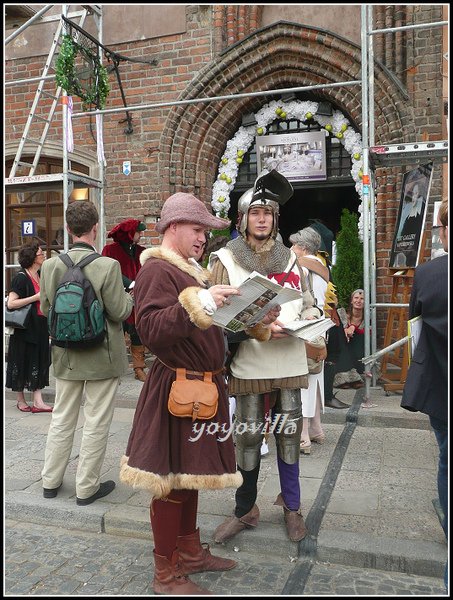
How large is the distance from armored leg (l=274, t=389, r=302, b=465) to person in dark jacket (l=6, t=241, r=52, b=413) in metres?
3.70

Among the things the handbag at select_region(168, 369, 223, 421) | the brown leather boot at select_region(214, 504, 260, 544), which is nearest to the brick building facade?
the brown leather boot at select_region(214, 504, 260, 544)

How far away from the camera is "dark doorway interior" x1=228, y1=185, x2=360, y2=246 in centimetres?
1141

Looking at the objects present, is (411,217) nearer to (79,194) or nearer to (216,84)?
(216,84)

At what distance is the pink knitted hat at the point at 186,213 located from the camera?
9.10 feet

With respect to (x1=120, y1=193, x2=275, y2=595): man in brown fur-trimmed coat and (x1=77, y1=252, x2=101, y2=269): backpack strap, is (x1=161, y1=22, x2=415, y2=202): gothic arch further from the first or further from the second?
(x1=120, y1=193, x2=275, y2=595): man in brown fur-trimmed coat

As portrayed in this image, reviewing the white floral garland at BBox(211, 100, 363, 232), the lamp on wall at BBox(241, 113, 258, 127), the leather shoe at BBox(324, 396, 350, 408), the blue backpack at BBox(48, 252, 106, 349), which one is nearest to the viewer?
the blue backpack at BBox(48, 252, 106, 349)

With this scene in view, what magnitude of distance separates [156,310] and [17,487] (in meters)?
2.45

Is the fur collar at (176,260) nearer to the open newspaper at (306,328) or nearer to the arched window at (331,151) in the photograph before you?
the open newspaper at (306,328)

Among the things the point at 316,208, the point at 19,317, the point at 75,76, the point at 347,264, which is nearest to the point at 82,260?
the point at 19,317

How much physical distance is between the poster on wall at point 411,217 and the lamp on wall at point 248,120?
2.80 m

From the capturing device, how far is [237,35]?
7.97 meters

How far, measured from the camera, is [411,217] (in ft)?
21.4

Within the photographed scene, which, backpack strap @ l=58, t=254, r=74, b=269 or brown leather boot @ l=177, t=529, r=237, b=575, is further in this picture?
backpack strap @ l=58, t=254, r=74, b=269

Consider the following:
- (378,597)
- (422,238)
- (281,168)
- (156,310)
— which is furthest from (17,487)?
(281,168)
